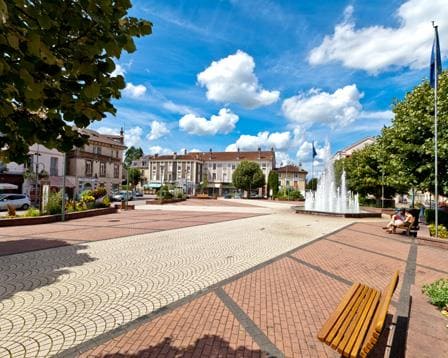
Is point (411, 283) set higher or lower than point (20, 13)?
lower

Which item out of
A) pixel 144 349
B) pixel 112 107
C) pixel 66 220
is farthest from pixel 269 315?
pixel 66 220

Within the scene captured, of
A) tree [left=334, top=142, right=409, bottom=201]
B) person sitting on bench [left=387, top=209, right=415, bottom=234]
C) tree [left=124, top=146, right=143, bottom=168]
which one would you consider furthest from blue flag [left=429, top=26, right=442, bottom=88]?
tree [left=124, top=146, right=143, bottom=168]

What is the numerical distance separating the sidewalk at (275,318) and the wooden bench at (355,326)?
0.60 metres

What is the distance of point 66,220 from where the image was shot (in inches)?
619

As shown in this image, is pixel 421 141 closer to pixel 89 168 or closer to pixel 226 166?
pixel 89 168

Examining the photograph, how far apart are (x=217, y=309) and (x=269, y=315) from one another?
2.81 ft

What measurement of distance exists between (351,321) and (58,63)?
151 inches

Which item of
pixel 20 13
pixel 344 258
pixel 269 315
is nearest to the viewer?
pixel 20 13

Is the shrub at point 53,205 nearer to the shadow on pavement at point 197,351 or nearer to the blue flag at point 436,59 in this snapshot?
the shadow on pavement at point 197,351

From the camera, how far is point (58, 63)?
207 centimetres

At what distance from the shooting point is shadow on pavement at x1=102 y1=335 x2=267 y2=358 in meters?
3.32

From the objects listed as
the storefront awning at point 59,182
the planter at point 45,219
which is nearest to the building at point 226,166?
the storefront awning at point 59,182

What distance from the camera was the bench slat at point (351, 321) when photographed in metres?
2.71

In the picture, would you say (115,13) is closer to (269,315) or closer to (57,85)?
(57,85)
